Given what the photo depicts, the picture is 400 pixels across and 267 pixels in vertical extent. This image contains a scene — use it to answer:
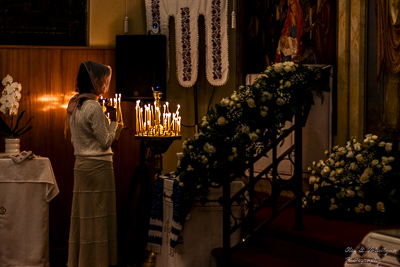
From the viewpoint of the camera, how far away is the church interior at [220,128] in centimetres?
421

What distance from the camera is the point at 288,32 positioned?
20.6 ft

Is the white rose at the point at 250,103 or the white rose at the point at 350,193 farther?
the white rose at the point at 350,193

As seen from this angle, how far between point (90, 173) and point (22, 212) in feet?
3.06

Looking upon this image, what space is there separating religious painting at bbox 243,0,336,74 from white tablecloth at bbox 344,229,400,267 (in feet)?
11.2

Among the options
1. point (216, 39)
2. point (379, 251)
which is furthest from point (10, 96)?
point (379, 251)

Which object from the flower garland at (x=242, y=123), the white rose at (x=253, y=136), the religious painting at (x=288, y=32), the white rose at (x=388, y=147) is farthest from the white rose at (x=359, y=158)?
the religious painting at (x=288, y=32)

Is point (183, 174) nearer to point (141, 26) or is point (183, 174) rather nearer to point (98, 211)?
point (98, 211)

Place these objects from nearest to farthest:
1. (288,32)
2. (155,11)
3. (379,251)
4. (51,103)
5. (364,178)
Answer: (379,251) → (364,178) → (288,32) → (51,103) → (155,11)

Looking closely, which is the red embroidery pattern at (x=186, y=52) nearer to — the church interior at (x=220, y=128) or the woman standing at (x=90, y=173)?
the church interior at (x=220, y=128)

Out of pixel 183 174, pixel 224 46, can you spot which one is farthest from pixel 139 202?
pixel 224 46

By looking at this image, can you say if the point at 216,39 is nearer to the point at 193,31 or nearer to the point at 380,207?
the point at 193,31

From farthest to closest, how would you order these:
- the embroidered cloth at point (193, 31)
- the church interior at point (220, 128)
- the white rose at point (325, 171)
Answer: the embroidered cloth at point (193, 31) < the white rose at point (325, 171) < the church interior at point (220, 128)

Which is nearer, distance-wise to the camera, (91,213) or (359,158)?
(359,158)

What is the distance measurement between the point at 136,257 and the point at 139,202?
1.84ft
